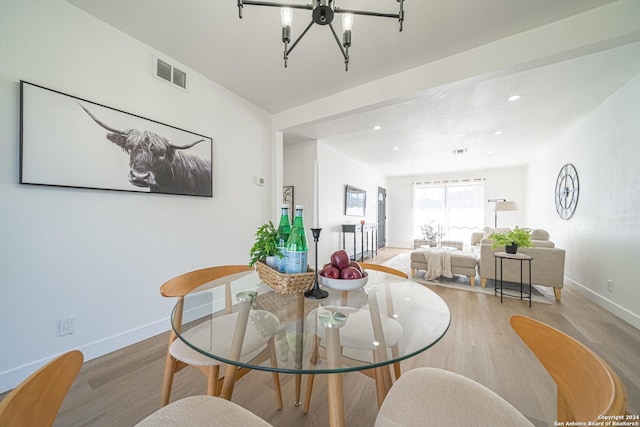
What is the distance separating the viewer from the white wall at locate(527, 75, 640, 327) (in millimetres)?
2379

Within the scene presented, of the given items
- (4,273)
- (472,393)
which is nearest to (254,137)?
(4,273)

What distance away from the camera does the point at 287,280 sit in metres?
1.04

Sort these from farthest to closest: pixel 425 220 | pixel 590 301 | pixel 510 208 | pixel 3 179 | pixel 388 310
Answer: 1. pixel 425 220
2. pixel 510 208
3. pixel 590 301
4. pixel 3 179
5. pixel 388 310

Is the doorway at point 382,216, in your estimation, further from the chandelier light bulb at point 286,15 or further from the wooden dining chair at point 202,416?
the wooden dining chair at point 202,416

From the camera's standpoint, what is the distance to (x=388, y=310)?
3.65 ft

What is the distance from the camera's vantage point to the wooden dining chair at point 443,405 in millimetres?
695

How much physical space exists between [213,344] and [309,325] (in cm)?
37

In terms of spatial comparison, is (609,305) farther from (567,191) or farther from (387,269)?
(387,269)

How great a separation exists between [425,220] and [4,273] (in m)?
8.15

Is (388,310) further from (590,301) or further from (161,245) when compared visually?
(590,301)

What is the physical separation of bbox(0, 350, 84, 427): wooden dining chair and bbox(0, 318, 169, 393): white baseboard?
1674mm

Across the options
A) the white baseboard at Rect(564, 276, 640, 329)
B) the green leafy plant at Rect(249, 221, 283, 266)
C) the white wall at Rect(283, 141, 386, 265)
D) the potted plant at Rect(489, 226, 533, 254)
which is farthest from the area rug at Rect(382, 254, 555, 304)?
the green leafy plant at Rect(249, 221, 283, 266)

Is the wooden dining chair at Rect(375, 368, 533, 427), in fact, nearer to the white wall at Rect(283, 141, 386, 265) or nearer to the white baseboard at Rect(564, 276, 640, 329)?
the white baseboard at Rect(564, 276, 640, 329)

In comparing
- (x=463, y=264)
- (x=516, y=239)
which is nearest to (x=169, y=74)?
(x=516, y=239)
